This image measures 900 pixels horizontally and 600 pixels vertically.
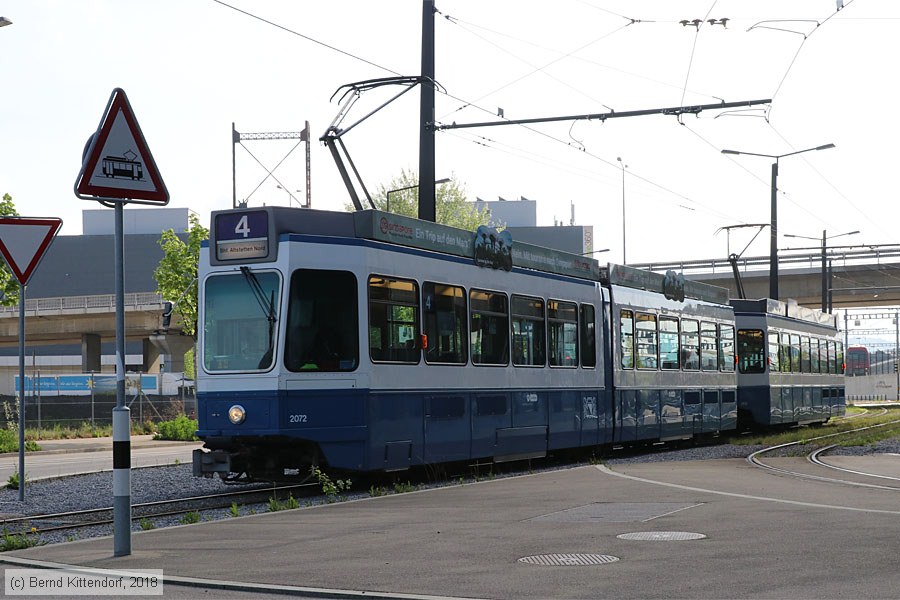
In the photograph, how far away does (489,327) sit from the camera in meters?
Result: 18.2

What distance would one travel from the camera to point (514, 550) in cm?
954

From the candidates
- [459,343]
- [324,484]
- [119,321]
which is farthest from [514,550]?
[459,343]

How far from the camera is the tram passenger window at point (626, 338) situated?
22.9 m

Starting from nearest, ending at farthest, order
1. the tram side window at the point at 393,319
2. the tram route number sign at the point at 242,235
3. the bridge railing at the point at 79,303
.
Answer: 1. the tram route number sign at the point at 242,235
2. the tram side window at the point at 393,319
3. the bridge railing at the point at 79,303

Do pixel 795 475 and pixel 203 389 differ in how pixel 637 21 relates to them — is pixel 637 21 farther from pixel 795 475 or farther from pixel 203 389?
pixel 203 389

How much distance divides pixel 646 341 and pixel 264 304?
1120 centimetres

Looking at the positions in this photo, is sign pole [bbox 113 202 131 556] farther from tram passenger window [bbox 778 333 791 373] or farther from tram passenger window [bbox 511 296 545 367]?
tram passenger window [bbox 778 333 791 373]

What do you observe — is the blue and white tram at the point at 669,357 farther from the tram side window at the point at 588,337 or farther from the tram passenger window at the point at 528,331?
the tram passenger window at the point at 528,331

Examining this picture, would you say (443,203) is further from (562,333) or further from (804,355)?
(562,333)

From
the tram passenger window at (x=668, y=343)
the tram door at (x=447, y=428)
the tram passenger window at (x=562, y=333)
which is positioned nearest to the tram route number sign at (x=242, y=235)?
the tram door at (x=447, y=428)

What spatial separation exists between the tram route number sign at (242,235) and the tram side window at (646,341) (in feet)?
34.8

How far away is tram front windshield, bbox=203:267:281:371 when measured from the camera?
14742mm

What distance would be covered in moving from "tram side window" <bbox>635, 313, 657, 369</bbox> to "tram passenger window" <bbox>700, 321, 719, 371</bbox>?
3.04m

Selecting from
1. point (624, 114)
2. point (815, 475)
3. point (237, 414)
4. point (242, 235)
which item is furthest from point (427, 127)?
point (815, 475)
